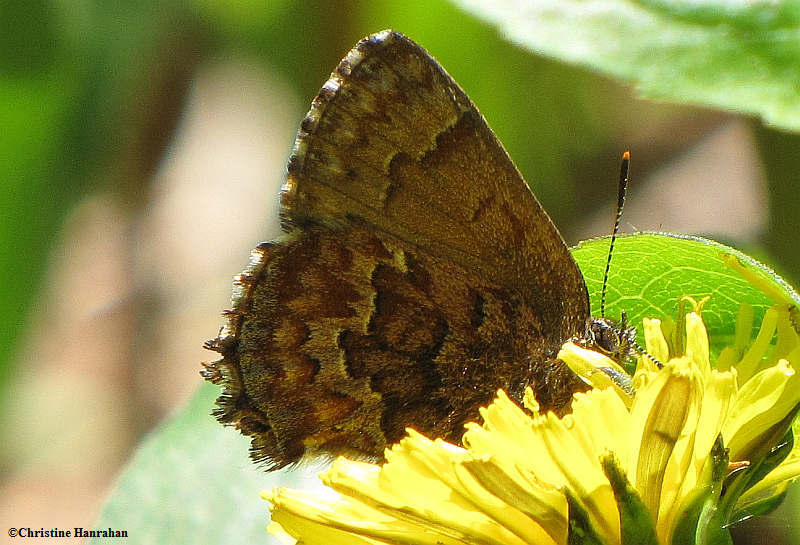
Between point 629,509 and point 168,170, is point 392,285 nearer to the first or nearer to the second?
point 629,509

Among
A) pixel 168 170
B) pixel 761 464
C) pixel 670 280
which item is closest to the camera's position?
pixel 761 464

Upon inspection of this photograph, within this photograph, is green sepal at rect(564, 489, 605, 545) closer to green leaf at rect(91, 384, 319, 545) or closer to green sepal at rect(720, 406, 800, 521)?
green sepal at rect(720, 406, 800, 521)

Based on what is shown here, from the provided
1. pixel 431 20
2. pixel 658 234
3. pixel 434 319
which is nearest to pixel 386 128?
pixel 434 319

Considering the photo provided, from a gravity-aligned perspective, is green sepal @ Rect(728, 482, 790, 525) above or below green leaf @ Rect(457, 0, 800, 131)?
below

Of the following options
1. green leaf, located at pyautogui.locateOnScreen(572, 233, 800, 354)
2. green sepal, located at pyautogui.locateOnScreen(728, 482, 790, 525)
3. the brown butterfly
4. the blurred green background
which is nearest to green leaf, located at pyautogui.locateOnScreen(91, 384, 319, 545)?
the brown butterfly

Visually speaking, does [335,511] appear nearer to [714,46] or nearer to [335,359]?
[335,359]

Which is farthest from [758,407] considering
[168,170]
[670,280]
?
[168,170]

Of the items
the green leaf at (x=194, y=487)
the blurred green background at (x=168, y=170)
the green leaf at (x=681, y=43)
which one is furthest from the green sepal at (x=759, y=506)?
the blurred green background at (x=168, y=170)
